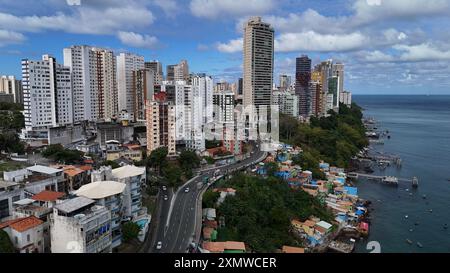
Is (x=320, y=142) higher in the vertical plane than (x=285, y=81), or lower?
lower

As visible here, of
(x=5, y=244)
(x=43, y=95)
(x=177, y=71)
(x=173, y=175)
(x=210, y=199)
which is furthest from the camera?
(x=177, y=71)

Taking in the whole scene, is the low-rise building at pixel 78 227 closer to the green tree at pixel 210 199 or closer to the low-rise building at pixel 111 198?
the low-rise building at pixel 111 198

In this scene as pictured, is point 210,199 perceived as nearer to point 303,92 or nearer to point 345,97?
point 303,92

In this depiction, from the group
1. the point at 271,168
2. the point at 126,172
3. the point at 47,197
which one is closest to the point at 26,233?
the point at 47,197

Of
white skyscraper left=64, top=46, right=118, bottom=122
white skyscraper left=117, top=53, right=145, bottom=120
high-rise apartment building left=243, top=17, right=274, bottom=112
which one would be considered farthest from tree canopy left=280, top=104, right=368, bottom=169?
white skyscraper left=64, top=46, right=118, bottom=122

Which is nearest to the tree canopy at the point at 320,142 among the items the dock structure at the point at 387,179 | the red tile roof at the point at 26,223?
the dock structure at the point at 387,179
